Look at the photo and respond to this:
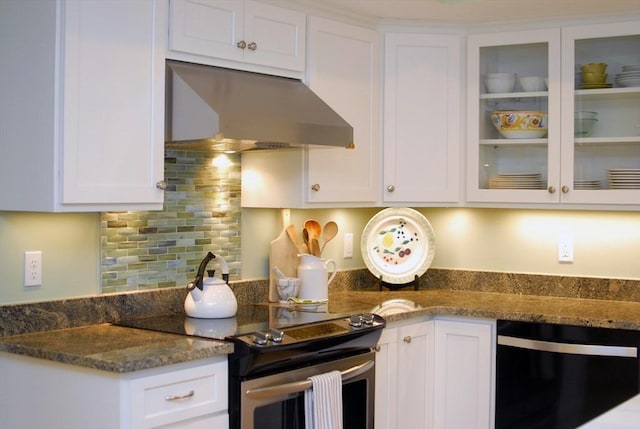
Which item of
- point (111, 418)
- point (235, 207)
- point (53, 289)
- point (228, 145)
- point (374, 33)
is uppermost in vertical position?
point (374, 33)

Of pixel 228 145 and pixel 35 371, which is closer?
pixel 35 371

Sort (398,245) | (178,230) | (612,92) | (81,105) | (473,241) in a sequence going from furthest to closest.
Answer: (473,241), (398,245), (612,92), (178,230), (81,105)

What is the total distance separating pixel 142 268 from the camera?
3322mm

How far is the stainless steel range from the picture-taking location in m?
2.83

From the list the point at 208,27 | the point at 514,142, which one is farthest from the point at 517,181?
the point at 208,27

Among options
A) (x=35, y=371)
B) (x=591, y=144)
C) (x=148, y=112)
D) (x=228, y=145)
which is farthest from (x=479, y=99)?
(x=35, y=371)

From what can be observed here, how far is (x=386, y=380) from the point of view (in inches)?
142

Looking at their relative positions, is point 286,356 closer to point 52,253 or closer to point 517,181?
point 52,253

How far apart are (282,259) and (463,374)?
92 centimetres

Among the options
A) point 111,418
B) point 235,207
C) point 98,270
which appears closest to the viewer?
point 111,418

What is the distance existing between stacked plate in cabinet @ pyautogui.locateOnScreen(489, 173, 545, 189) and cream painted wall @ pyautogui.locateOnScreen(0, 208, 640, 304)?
31cm

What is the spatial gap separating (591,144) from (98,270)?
7.09 ft

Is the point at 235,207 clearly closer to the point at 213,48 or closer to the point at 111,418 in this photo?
the point at 213,48

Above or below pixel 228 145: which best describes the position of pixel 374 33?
above
